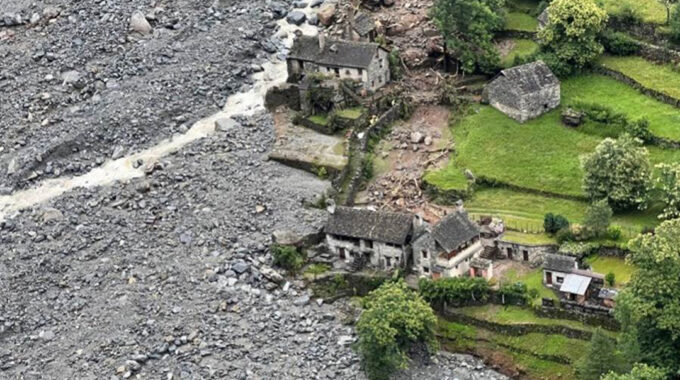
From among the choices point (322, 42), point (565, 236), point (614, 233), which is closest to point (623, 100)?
point (614, 233)

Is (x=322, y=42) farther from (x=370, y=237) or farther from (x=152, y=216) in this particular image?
(x=370, y=237)

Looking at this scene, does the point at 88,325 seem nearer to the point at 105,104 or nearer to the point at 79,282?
the point at 79,282

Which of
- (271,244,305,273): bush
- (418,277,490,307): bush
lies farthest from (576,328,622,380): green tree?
(271,244,305,273): bush

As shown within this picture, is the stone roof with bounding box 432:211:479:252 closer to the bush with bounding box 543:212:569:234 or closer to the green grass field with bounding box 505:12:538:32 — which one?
the bush with bounding box 543:212:569:234

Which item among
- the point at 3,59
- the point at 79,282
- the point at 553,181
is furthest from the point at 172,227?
the point at 3,59

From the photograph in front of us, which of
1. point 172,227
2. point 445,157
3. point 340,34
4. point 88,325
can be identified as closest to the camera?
point 88,325

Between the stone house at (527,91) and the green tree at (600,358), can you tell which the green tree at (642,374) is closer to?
the green tree at (600,358)
